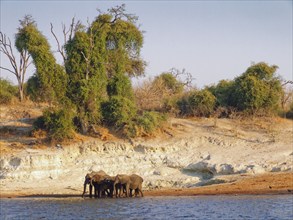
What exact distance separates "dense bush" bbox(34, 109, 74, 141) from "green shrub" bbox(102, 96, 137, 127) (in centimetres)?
243

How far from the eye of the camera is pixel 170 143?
34.4m

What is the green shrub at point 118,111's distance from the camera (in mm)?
35188

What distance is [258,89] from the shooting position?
3781cm

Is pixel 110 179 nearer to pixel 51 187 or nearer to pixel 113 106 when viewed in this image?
pixel 51 187

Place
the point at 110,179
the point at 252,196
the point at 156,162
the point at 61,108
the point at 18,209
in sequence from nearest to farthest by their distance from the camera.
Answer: the point at 18,209 < the point at 252,196 < the point at 110,179 < the point at 156,162 < the point at 61,108

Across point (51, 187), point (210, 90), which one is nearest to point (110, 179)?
point (51, 187)

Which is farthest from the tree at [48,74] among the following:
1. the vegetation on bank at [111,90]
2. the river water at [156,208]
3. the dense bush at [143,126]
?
the river water at [156,208]

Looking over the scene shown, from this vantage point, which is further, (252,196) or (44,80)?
(44,80)

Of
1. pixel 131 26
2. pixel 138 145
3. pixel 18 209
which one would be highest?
pixel 131 26

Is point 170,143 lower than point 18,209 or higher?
higher

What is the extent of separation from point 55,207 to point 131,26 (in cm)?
2051

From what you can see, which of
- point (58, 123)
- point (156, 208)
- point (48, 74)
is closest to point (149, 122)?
point (58, 123)

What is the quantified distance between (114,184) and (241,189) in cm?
574

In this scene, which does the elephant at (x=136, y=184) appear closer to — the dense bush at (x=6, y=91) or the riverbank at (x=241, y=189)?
the riverbank at (x=241, y=189)
